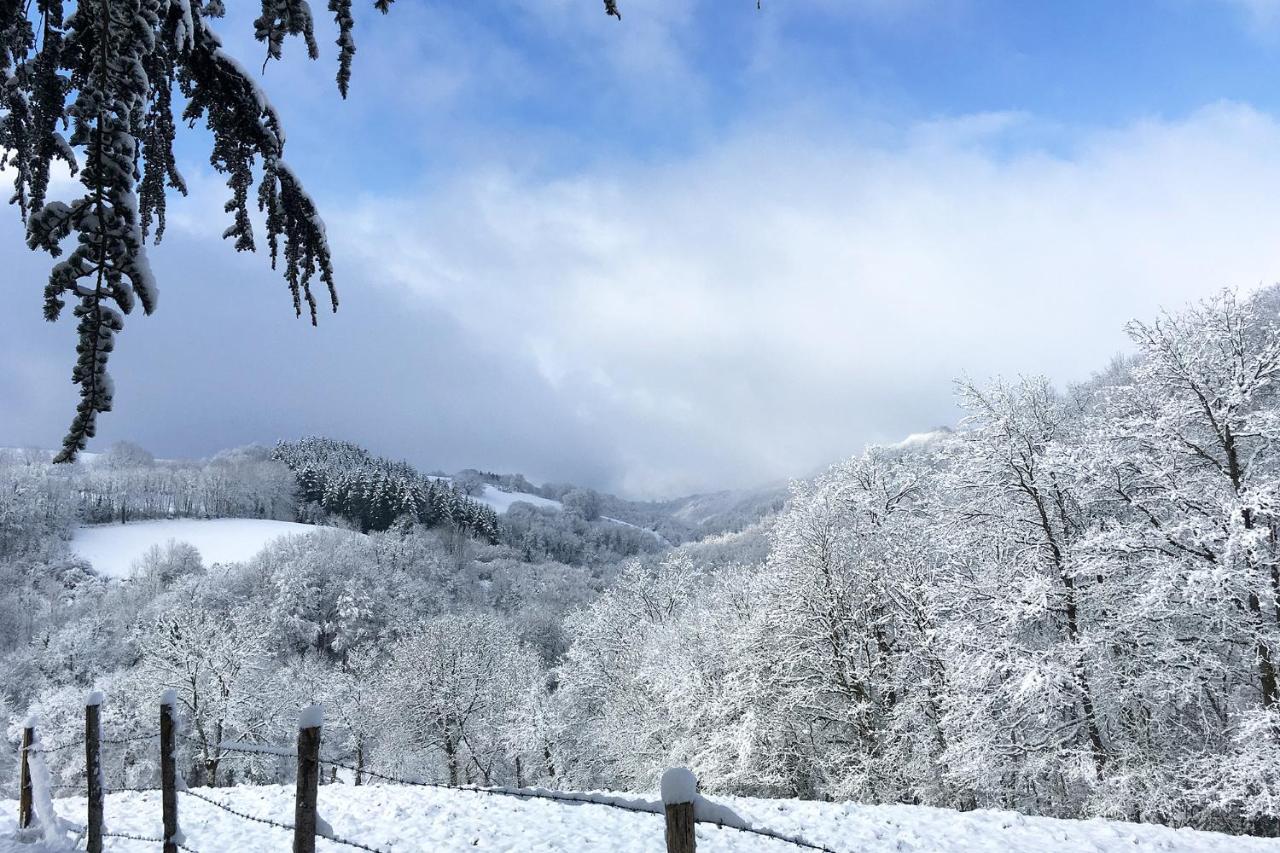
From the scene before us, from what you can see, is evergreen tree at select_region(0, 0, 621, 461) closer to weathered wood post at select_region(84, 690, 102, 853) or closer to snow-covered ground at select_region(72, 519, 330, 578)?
weathered wood post at select_region(84, 690, 102, 853)

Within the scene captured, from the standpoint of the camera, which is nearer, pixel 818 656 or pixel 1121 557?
pixel 1121 557

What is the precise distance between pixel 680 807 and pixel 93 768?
7666 millimetres

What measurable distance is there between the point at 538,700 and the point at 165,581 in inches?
2435

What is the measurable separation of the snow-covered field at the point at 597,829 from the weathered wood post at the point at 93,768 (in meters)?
1.43

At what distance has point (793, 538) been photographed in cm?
2022

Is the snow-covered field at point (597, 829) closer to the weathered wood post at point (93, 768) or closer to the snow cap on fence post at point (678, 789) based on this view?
the weathered wood post at point (93, 768)

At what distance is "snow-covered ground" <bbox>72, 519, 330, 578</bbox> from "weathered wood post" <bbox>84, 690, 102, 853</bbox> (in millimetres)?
82616

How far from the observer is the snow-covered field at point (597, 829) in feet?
31.0

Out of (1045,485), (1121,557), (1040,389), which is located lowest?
(1121,557)

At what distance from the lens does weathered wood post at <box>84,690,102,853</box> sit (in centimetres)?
689

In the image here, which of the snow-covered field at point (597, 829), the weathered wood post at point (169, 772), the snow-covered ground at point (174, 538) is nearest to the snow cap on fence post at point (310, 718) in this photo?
the weathered wood post at point (169, 772)

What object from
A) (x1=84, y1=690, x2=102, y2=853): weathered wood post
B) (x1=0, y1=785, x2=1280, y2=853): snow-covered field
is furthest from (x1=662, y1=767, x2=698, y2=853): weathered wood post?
(x1=0, y1=785, x2=1280, y2=853): snow-covered field

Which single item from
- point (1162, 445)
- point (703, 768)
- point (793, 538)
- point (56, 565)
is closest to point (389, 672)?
point (703, 768)

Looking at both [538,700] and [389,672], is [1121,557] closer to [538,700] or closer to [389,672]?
[538,700]
